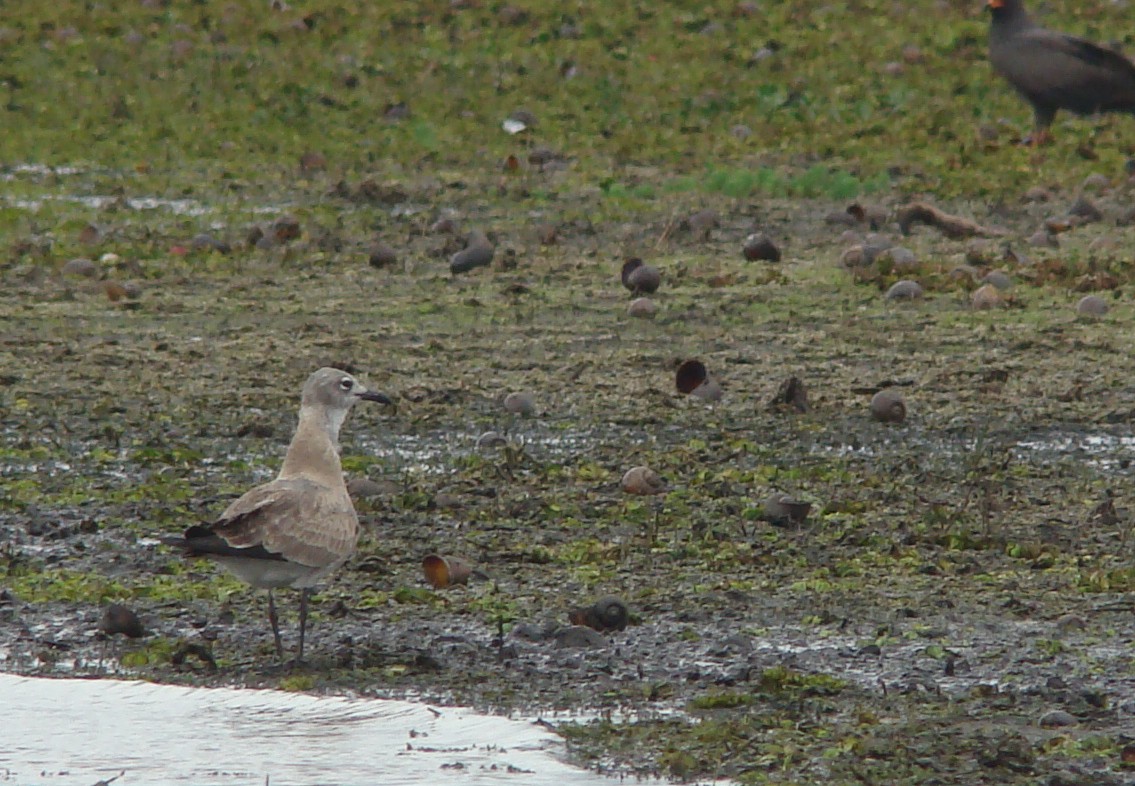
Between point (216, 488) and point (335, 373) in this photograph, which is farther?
point (216, 488)

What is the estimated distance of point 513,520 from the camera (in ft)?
22.5

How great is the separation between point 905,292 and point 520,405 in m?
2.47

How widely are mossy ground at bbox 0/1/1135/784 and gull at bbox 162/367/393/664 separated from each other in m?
0.23

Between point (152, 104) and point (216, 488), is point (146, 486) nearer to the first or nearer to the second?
point (216, 488)

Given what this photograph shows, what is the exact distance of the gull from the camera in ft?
17.9

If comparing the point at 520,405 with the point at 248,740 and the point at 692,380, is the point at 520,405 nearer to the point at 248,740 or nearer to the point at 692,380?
the point at 692,380

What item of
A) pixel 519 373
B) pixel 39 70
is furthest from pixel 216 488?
pixel 39 70

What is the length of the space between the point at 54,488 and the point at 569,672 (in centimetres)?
248

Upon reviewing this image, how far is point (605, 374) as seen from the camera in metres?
8.67

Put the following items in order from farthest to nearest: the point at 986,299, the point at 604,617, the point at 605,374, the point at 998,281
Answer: the point at 998,281, the point at 986,299, the point at 605,374, the point at 604,617

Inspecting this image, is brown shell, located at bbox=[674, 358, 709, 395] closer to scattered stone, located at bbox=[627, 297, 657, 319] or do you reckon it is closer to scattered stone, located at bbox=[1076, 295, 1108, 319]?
scattered stone, located at bbox=[627, 297, 657, 319]

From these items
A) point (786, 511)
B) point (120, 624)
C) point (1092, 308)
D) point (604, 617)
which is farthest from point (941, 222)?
point (120, 624)

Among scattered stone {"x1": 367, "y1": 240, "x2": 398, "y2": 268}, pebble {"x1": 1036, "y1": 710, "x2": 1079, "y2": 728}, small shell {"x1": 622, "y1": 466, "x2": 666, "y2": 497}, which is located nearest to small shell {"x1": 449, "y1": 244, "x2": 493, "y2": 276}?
scattered stone {"x1": 367, "y1": 240, "x2": 398, "y2": 268}

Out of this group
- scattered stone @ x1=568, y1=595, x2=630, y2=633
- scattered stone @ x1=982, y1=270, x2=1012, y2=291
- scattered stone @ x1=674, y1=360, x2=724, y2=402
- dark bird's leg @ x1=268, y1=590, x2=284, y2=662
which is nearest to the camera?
dark bird's leg @ x1=268, y1=590, x2=284, y2=662
